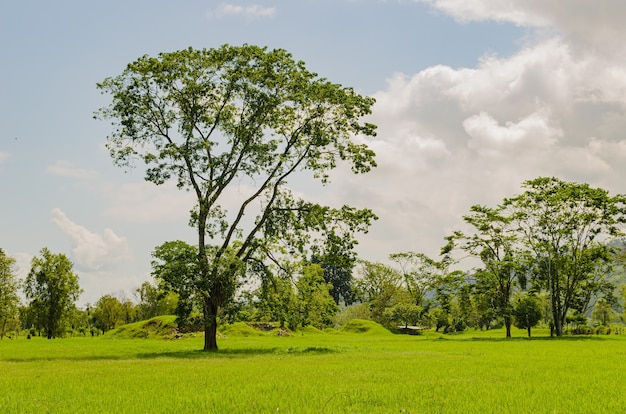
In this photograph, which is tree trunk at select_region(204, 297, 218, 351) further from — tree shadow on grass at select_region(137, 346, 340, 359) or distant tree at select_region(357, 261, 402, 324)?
distant tree at select_region(357, 261, 402, 324)

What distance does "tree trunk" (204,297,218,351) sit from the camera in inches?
1308

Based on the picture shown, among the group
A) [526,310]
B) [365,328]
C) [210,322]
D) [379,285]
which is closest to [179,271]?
[210,322]

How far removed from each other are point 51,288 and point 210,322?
43.6 meters

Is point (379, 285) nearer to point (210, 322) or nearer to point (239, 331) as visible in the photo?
point (239, 331)

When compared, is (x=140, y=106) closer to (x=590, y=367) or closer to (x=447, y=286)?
(x=590, y=367)

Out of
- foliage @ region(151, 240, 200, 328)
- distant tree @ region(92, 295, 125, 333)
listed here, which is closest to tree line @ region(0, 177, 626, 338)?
foliage @ region(151, 240, 200, 328)

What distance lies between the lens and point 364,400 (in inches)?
432

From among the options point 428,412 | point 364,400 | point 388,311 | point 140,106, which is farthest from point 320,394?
point 388,311

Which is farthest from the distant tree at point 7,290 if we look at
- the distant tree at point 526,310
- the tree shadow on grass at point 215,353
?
the distant tree at point 526,310

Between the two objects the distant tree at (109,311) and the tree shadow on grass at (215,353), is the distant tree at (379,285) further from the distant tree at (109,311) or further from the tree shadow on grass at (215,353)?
the tree shadow on grass at (215,353)

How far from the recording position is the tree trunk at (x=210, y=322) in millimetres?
33219

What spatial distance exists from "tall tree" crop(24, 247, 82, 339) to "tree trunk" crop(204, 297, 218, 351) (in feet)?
136

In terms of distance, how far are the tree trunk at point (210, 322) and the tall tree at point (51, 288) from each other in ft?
136

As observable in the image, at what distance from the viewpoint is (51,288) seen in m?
67.0
